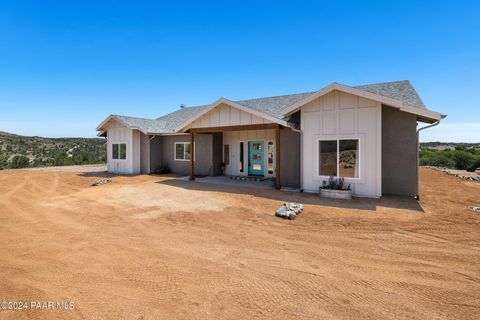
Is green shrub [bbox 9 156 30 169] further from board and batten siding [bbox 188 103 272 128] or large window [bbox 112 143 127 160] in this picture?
board and batten siding [bbox 188 103 272 128]

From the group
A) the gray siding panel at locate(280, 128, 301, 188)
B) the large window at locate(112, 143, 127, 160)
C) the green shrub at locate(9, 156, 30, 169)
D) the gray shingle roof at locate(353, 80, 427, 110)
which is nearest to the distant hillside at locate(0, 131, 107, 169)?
the green shrub at locate(9, 156, 30, 169)

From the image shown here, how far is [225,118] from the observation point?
39.1 ft

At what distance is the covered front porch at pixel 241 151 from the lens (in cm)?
1352

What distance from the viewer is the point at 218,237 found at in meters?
5.26

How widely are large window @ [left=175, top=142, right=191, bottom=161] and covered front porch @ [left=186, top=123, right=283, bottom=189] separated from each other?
0.94 m

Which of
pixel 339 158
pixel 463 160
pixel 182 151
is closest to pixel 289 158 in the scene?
pixel 339 158

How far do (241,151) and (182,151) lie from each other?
4802 millimetres

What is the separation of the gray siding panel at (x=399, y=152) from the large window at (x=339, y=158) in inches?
48.5

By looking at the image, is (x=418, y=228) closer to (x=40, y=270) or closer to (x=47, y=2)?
(x=40, y=270)

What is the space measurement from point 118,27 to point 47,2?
129 inches

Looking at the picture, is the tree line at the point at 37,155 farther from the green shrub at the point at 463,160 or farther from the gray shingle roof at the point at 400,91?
the green shrub at the point at 463,160

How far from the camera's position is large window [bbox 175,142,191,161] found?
16672 mm

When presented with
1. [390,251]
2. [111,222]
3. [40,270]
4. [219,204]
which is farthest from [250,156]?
[40,270]

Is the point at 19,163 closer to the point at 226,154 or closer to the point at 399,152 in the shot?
the point at 226,154
